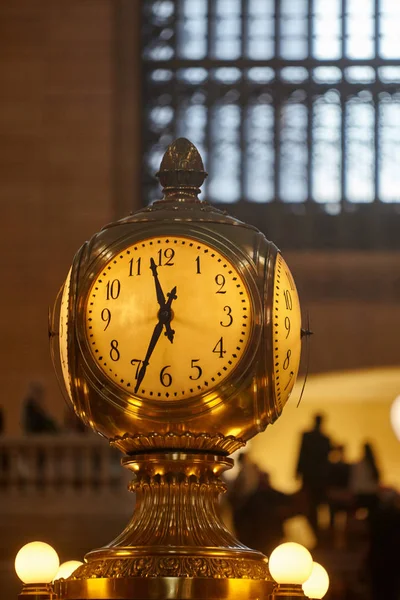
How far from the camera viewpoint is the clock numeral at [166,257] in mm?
1717

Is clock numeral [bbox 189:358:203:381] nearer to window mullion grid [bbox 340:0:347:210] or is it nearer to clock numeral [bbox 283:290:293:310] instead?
clock numeral [bbox 283:290:293:310]

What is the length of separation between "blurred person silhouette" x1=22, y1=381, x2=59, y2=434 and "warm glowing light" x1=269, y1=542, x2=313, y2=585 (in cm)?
1016

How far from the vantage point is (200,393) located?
1.71 metres

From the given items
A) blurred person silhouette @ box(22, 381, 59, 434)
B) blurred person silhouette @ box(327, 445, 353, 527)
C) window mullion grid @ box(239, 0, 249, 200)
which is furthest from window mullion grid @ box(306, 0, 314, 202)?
blurred person silhouette @ box(22, 381, 59, 434)

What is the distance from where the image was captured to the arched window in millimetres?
18844

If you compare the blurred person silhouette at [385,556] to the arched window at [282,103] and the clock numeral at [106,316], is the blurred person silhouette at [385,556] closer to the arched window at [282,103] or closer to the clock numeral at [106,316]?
the arched window at [282,103]

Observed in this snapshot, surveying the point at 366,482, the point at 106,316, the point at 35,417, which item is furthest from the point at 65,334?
the point at 366,482

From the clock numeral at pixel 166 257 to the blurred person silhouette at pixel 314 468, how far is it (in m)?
10.3

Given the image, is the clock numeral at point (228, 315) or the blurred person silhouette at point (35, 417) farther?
the blurred person silhouette at point (35, 417)

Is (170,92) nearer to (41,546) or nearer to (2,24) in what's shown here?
(2,24)

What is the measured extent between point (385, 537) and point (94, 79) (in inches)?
364

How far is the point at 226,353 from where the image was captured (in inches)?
67.3

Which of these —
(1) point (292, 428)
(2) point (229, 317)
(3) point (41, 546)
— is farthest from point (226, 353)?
(1) point (292, 428)

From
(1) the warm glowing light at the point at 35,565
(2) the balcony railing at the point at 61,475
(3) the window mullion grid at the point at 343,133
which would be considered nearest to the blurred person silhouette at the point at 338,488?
(2) the balcony railing at the point at 61,475
